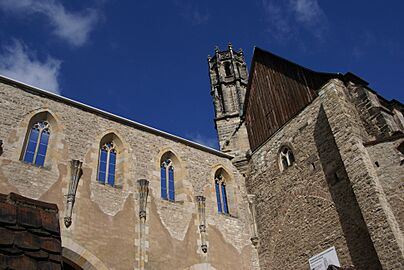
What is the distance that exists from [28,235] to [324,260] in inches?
320

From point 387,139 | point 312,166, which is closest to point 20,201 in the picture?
point 387,139

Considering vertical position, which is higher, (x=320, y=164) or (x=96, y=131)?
(x=96, y=131)

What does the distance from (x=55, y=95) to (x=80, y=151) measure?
1.87m

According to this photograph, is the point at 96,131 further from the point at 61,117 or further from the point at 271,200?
the point at 271,200

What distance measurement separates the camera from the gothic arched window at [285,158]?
1195 cm

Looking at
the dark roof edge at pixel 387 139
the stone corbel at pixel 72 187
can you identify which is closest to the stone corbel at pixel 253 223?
the dark roof edge at pixel 387 139

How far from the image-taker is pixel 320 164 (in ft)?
34.8

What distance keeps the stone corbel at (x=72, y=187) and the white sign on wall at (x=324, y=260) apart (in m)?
6.25

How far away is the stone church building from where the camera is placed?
895 cm

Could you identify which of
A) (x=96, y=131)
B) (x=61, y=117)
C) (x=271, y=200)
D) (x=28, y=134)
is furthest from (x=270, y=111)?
(x=28, y=134)

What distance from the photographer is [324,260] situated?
957 cm

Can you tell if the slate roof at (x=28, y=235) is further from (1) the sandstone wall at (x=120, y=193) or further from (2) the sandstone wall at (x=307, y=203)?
(2) the sandstone wall at (x=307, y=203)

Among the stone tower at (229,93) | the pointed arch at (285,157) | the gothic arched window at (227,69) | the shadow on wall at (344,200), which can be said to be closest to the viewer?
the shadow on wall at (344,200)

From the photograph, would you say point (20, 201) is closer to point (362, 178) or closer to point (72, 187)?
point (72, 187)
